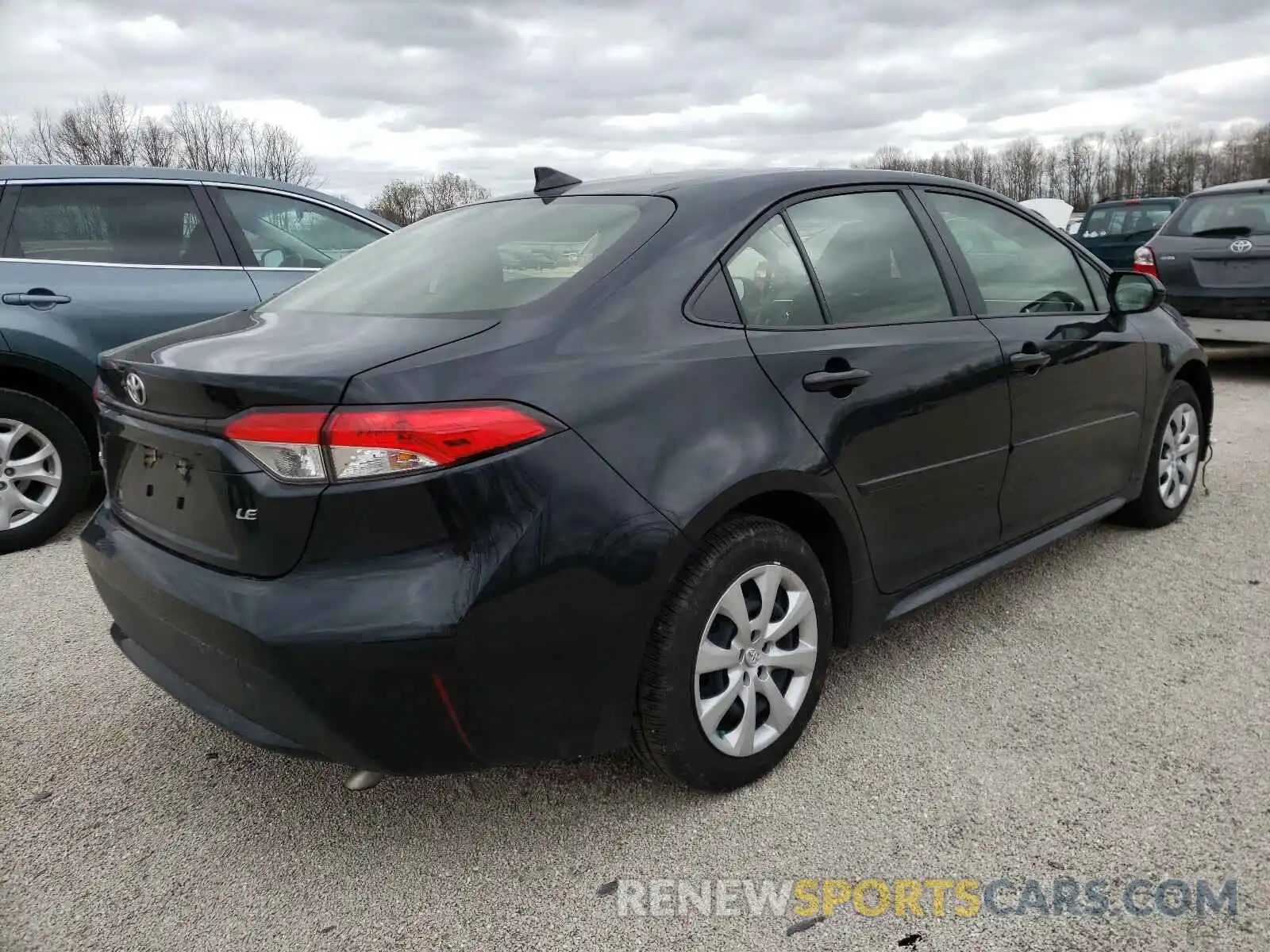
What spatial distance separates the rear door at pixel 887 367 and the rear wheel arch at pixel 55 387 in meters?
3.42

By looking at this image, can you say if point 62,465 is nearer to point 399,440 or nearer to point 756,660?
point 399,440

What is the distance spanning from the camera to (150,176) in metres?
4.93

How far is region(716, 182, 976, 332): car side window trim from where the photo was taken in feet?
8.31

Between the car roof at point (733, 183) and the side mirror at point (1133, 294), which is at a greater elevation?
the car roof at point (733, 183)

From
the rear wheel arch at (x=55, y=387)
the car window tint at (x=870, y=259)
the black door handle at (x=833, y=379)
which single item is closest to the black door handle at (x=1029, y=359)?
the car window tint at (x=870, y=259)

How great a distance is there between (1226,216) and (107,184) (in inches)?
329

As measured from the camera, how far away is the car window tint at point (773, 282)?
248 cm

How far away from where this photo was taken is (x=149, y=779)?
102 inches

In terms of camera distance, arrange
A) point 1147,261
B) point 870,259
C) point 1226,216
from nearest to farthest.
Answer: point 870,259 < point 1226,216 < point 1147,261

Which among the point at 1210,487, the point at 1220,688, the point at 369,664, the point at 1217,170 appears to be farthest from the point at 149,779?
the point at 1217,170

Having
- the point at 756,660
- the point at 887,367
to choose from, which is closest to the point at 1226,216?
the point at 887,367

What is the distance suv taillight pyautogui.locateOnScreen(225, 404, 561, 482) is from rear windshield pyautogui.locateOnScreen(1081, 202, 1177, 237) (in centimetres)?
1446

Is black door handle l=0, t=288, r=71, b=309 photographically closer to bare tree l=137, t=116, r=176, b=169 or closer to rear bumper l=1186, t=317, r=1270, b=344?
rear bumper l=1186, t=317, r=1270, b=344

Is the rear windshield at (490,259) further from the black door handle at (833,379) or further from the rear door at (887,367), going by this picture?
the black door handle at (833,379)
